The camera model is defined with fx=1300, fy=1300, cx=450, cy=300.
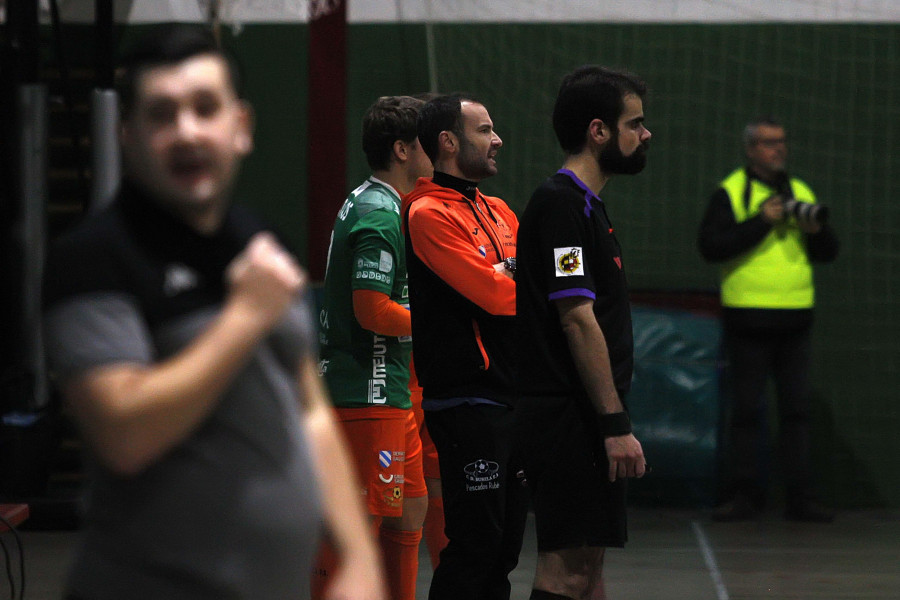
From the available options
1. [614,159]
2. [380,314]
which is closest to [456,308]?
[380,314]

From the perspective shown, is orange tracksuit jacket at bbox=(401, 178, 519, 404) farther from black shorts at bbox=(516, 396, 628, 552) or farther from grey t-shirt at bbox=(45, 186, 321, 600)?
grey t-shirt at bbox=(45, 186, 321, 600)

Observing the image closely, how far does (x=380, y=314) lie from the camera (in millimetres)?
4172

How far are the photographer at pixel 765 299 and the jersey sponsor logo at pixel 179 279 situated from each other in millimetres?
5439

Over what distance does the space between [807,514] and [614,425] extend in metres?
3.77

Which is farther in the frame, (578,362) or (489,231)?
(489,231)

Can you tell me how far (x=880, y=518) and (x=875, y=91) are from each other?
2.36 metres

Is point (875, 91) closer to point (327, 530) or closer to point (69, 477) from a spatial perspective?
point (69, 477)

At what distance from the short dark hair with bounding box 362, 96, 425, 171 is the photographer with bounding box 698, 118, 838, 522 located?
2774 mm

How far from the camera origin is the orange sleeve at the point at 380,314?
416 centimetres

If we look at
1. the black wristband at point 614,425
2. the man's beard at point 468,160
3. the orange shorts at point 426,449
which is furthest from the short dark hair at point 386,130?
the black wristband at point 614,425

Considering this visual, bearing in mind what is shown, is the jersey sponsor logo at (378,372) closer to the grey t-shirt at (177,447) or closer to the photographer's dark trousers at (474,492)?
the photographer's dark trousers at (474,492)

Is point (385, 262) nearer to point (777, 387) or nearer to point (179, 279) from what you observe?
point (179, 279)

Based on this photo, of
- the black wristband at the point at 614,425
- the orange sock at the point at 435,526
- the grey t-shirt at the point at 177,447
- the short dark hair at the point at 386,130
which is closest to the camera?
the grey t-shirt at the point at 177,447

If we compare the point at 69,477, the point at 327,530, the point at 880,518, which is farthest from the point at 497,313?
the point at 69,477
